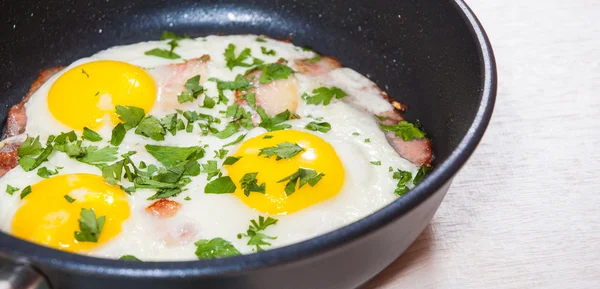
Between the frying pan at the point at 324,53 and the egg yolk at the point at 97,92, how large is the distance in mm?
357

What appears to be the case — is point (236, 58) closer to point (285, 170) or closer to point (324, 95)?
point (324, 95)

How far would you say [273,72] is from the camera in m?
2.19

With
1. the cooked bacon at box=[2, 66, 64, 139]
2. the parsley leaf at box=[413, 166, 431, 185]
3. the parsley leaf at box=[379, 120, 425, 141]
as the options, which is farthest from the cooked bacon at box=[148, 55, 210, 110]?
the parsley leaf at box=[413, 166, 431, 185]

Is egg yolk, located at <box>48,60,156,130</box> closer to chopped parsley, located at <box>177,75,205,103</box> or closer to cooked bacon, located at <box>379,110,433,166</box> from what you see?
chopped parsley, located at <box>177,75,205,103</box>

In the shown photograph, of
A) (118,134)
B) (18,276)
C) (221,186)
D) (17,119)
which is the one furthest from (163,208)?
(17,119)

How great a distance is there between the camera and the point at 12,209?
163 centimetres

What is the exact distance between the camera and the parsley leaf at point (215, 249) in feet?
5.08

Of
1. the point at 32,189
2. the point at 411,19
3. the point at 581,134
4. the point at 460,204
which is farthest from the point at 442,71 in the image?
the point at 32,189

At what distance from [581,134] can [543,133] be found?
14 cm

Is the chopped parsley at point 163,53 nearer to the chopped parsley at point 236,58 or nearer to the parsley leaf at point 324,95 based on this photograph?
the chopped parsley at point 236,58

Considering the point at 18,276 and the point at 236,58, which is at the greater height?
the point at 18,276

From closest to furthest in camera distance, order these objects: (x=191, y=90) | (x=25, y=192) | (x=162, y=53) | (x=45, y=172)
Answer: (x=25, y=192) < (x=45, y=172) < (x=191, y=90) < (x=162, y=53)

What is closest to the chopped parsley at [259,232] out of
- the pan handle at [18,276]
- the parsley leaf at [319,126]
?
the parsley leaf at [319,126]

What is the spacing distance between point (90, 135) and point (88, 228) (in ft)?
1.56
